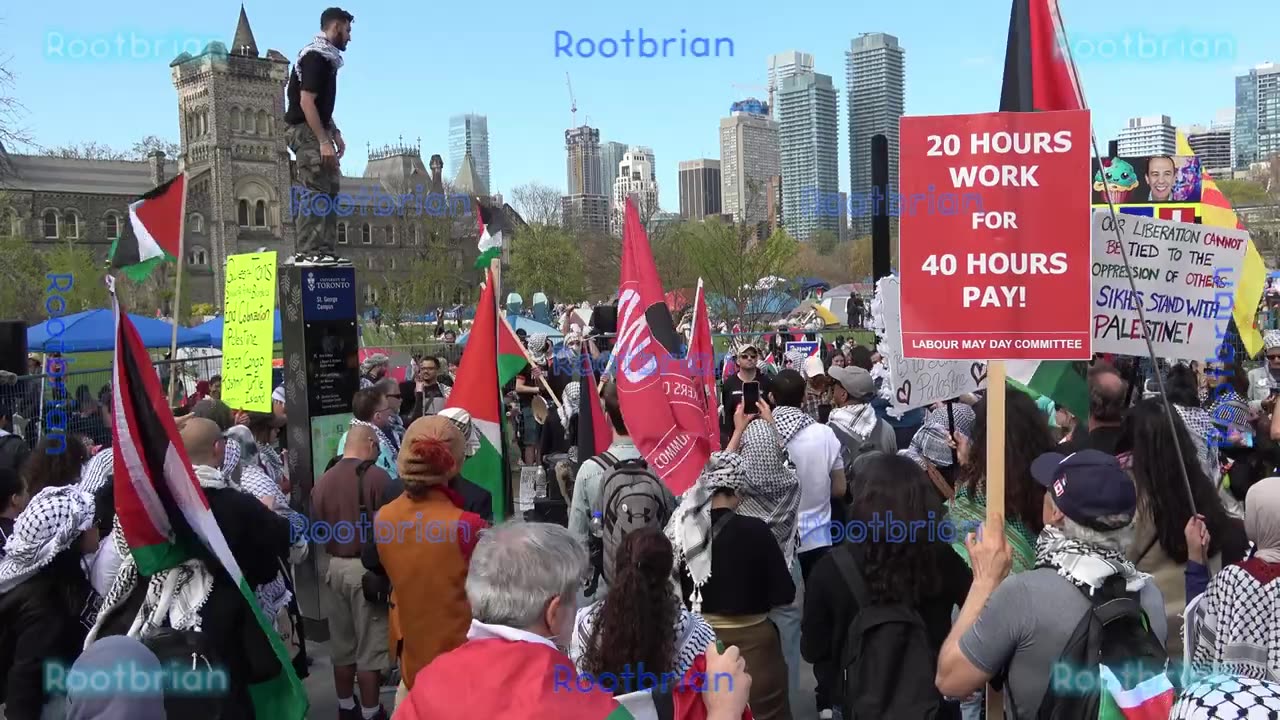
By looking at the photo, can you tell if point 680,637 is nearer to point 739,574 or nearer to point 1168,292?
point 739,574

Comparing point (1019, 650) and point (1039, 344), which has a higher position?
point (1039, 344)

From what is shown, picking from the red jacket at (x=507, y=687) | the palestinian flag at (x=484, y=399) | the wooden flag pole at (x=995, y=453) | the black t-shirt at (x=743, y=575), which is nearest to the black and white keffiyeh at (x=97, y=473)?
the palestinian flag at (x=484, y=399)

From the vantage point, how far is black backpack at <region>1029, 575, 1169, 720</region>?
10.0 feet

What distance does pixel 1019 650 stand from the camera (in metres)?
3.23

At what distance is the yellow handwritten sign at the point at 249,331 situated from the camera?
27.8 feet

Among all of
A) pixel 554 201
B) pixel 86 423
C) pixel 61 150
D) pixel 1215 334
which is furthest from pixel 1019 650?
pixel 61 150

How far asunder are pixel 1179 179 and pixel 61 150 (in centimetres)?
9673

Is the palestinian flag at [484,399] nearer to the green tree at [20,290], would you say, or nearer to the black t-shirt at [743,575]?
the black t-shirt at [743,575]

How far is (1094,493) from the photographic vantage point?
3.25 m

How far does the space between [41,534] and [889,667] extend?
347cm

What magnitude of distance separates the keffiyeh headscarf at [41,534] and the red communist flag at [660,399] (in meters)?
2.76

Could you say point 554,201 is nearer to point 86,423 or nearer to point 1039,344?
point 86,423

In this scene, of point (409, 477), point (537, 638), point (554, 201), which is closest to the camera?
point (537, 638)

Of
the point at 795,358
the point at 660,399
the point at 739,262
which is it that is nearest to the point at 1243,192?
the point at 739,262
